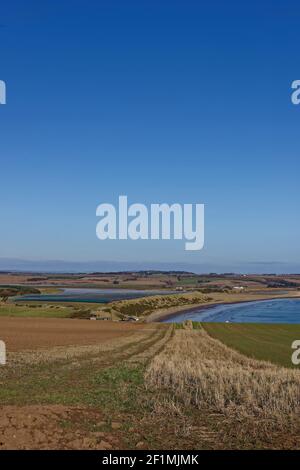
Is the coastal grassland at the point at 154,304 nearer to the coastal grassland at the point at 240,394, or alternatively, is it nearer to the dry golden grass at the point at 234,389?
the dry golden grass at the point at 234,389

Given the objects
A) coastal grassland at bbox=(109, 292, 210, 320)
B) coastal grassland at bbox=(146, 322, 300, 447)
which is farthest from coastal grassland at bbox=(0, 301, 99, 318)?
A: coastal grassland at bbox=(146, 322, 300, 447)

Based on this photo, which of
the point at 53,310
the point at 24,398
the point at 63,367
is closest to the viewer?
the point at 24,398

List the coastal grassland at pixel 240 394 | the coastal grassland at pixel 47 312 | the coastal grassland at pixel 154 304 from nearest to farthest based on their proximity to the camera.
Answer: the coastal grassland at pixel 240 394 → the coastal grassland at pixel 47 312 → the coastal grassland at pixel 154 304

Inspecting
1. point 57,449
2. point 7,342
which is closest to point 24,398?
point 57,449

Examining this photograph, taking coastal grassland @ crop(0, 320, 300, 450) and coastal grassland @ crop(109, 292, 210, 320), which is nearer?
coastal grassland @ crop(0, 320, 300, 450)

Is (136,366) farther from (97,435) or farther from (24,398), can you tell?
(97,435)

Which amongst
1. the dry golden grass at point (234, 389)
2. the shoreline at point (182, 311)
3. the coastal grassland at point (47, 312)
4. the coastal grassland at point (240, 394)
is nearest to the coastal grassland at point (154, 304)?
the shoreline at point (182, 311)

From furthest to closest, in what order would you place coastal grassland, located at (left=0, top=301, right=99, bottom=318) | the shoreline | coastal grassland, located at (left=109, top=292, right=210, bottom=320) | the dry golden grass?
coastal grassland, located at (left=109, top=292, right=210, bottom=320)
the shoreline
coastal grassland, located at (left=0, top=301, right=99, bottom=318)
the dry golden grass

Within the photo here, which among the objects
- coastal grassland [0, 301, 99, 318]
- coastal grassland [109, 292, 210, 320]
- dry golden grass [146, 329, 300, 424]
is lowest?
coastal grassland [109, 292, 210, 320]

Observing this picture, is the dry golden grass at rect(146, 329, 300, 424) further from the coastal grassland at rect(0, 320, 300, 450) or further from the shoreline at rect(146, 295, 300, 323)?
the shoreline at rect(146, 295, 300, 323)

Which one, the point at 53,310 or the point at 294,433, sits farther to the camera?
the point at 53,310

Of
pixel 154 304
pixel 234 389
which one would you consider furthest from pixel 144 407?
pixel 154 304

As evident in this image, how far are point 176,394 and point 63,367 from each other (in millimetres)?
11435

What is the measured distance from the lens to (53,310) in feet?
369
